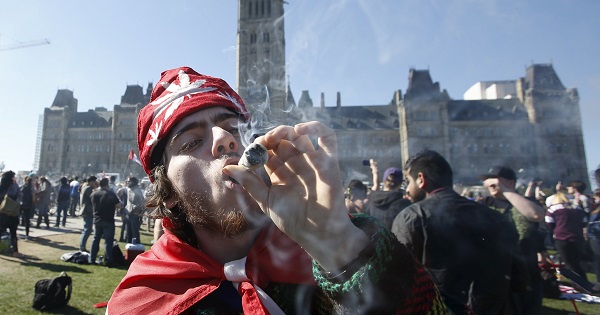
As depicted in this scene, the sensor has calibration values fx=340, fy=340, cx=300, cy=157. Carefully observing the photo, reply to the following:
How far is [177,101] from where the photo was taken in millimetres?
1676

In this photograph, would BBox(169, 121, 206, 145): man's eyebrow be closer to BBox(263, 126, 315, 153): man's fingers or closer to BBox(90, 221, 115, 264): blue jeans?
BBox(263, 126, 315, 153): man's fingers

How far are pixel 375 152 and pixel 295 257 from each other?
65213 millimetres

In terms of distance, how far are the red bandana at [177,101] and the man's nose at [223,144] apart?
0.28 meters

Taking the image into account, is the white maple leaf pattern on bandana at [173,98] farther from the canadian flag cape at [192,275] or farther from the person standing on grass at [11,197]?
the person standing on grass at [11,197]

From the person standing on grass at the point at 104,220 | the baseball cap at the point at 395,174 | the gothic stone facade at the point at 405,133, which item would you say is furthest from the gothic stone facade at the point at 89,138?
the baseball cap at the point at 395,174

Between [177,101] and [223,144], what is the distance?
465 mm

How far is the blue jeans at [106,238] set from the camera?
29.9 feet

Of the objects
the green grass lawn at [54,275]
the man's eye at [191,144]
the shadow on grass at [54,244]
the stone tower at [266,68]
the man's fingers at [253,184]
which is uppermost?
the stone tower at [266,68]

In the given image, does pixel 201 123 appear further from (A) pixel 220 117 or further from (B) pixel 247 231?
(B) pixel 247 231

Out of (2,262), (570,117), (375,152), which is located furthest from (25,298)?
(375,152)

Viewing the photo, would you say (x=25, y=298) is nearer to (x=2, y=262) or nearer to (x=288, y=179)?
(x=2, y=262)

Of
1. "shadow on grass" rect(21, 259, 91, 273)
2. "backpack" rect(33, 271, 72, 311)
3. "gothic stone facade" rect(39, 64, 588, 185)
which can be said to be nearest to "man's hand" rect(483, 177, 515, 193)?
"backpack" rect(33, 271, 72, 311)

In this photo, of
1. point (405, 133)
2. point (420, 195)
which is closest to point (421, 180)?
point (420, 195)

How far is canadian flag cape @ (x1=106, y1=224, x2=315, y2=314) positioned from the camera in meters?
1.37
